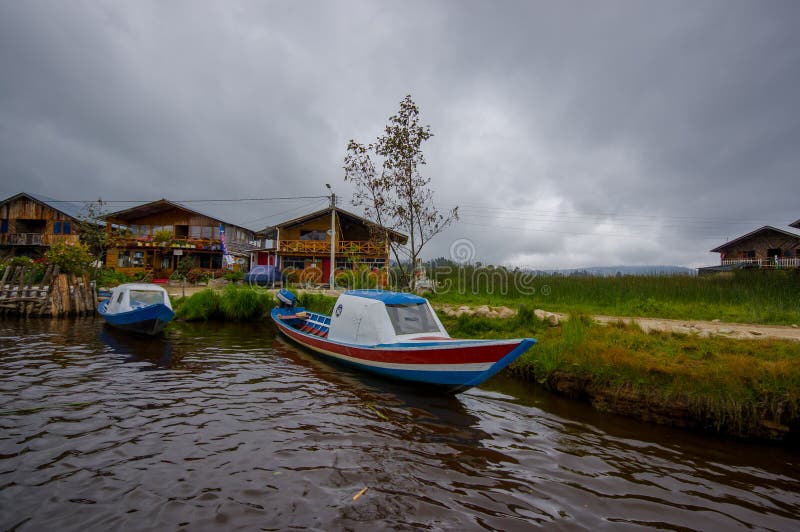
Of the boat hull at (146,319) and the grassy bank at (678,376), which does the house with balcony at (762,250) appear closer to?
the grassy bank at (678,376)

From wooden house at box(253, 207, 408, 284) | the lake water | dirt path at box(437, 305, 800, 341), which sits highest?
wooden house at box(253, 207, 408, 284)

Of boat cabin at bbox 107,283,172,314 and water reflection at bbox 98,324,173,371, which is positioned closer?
water reflection at bbox 98,324,173,371

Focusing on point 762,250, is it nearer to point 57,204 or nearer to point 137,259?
point 137,259

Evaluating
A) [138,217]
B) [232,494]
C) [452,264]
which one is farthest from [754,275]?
[138,217]

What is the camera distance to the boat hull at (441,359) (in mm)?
6188

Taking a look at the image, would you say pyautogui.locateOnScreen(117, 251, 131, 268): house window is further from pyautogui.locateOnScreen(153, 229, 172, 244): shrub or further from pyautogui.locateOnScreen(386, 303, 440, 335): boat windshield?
pyautogui.locateOnScreen(386, 303, 440, 335): boat windshield

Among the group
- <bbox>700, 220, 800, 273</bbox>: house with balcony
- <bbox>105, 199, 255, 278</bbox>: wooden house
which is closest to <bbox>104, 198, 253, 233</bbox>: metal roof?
<bbox>105, 199, 255, 278</bbox>: wooden house

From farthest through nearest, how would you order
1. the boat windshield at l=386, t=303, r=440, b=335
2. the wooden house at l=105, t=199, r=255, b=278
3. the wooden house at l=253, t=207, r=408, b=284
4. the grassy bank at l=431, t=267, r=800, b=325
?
the wooden house at l=105, t=199, r=255, b=278 < the wooden house at l=253, t=207, r=408, b=284 < the grassy bank at l=431, t=267, r=800, b=325 < the boat windshield at l=386, t=303, r=440, b=335

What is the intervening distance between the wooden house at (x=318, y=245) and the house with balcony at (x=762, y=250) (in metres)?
34.7

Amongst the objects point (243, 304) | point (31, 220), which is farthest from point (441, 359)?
point (31, 220)

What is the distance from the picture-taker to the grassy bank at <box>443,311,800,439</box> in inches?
229

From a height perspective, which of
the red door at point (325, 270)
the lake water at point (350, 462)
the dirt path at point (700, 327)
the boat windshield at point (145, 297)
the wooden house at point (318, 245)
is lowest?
the lake water at point (350, 462)

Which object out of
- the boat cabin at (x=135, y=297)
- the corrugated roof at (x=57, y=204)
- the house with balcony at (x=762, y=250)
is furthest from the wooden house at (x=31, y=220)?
the house with balcony at (x=762, y=250)

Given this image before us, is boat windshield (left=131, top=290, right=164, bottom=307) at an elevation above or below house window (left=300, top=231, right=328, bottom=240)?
below
